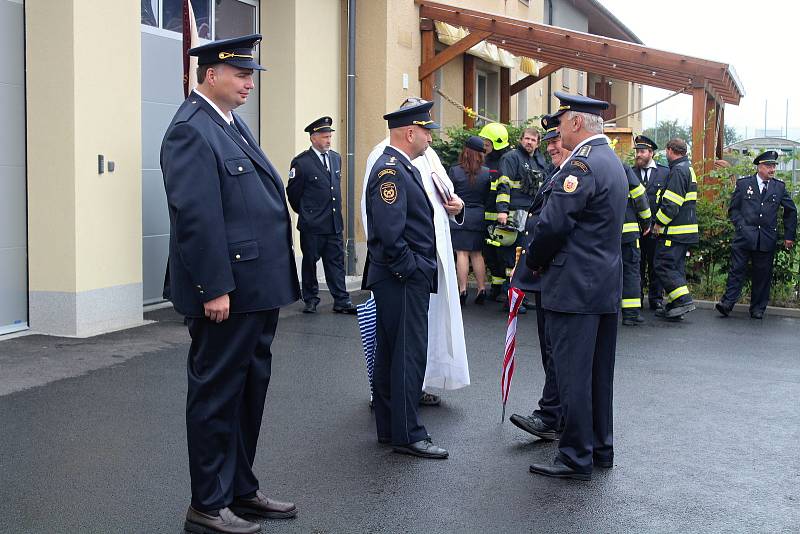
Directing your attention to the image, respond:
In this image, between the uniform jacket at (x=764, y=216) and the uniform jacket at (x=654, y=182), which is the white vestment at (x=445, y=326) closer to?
the uniform jacket at (x=654, y=182)

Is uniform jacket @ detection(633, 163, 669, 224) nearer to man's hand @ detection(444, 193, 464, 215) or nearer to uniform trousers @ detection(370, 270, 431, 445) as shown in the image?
man's hand @ detection(444, 193, 464, 215)

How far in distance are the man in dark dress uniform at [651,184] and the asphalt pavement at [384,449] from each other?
2.94m

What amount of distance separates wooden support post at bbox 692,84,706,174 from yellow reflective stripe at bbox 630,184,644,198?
3773 mm

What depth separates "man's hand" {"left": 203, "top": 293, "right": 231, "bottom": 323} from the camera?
4.57 m

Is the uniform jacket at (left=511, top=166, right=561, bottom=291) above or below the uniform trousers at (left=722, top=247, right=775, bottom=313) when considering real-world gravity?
above

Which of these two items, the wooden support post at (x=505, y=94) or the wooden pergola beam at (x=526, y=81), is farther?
the wooden support post at (x=505, y=94)

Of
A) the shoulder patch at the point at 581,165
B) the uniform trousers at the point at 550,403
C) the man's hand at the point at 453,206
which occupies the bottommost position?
the uniform trousers at the point at 550,403

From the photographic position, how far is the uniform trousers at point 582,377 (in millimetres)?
5848

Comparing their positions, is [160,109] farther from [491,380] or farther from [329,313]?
[491,380]

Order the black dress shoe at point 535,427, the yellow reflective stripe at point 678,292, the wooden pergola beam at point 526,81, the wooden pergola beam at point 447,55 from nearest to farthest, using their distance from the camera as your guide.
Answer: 1. the black dress shoe at point 535,427
2. the yellow reflective stripe at point 678,292
3. the wooden pergola beam at point 447,55
4. the wooden pergola beam at point 526,81

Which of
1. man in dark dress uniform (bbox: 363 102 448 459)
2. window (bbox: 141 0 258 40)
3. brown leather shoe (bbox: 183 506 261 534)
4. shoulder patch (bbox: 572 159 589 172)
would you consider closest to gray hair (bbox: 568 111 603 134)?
shoulder patch (bbox: 572 159 589 172)

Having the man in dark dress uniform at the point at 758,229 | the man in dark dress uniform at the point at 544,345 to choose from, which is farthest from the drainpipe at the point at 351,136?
the man in dark dress uniform at the point at 544,345

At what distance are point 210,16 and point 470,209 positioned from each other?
3942mm

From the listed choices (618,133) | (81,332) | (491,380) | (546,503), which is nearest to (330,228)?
(81,332)
